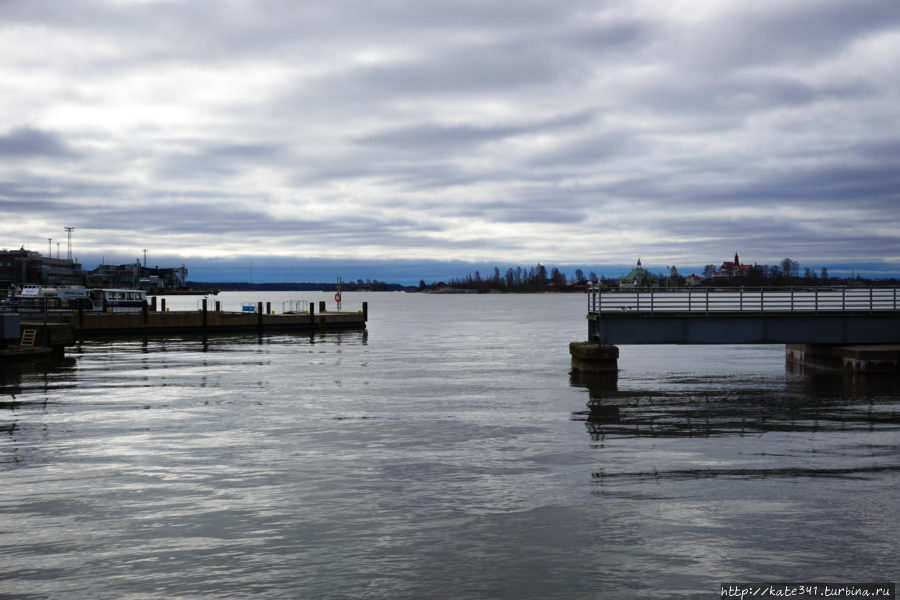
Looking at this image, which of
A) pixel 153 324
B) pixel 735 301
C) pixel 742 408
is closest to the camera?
pixel 742 408

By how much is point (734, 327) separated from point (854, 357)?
5504mm

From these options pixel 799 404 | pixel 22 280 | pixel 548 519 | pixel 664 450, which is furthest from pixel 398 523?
pixel 22 280

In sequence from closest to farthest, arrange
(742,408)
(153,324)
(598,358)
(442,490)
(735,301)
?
(442,490), (742,408), (598,358), (735,301), (153,324)

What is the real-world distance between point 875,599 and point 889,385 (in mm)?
24040

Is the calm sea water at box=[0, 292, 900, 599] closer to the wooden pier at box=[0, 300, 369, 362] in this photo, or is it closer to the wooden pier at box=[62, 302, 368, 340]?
the wooden pier at box=[0, 300, 369, 362]

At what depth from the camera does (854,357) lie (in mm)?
33219

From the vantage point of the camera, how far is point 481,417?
23.0 m

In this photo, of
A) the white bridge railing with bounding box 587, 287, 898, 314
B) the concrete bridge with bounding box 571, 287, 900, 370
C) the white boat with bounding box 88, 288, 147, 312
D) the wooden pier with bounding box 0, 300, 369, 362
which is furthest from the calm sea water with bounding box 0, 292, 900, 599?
the white boat with bounding box 88, 288, 147, 312

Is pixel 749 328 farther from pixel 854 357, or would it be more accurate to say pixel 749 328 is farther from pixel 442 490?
pixel 442 490

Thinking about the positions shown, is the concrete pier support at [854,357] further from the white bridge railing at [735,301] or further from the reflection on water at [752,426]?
the white bridge railing at [735,301]

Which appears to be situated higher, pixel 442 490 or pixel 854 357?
pixel 854 357

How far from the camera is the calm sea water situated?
10234 mm

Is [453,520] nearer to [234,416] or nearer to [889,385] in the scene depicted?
[234,416]

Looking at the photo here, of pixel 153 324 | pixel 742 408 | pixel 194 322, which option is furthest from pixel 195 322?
pixel 742 408
